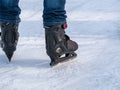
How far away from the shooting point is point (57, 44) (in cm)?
210

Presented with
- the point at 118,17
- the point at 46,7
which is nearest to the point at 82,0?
the point at 118,17

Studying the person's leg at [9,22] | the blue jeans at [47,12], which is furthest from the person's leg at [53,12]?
the person's leg at [9,22]

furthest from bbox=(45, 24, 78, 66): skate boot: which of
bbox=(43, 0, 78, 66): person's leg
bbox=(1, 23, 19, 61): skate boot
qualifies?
bbox=(1, 23, 19, 61): skate boot

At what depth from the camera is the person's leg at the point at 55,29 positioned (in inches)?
79.9

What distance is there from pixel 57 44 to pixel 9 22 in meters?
0.31

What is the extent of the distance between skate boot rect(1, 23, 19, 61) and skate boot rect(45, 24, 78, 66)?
211 mm

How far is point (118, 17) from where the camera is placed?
3.04 meters

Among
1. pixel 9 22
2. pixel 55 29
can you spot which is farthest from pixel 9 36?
pixel 55 29

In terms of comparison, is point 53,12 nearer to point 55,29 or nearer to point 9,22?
point 55,29

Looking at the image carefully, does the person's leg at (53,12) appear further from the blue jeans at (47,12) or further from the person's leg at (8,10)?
the person's leg at (8,10)

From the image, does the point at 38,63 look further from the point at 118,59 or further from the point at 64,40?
the point at 118,59

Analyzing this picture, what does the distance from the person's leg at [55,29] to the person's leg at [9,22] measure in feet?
0.67

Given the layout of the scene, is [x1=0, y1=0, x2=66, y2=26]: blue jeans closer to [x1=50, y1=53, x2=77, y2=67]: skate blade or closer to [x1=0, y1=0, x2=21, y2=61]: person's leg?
[x1=0, y1=0, x2=21, y2=61]: person's leg

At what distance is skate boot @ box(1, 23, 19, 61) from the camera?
84.7 inches
